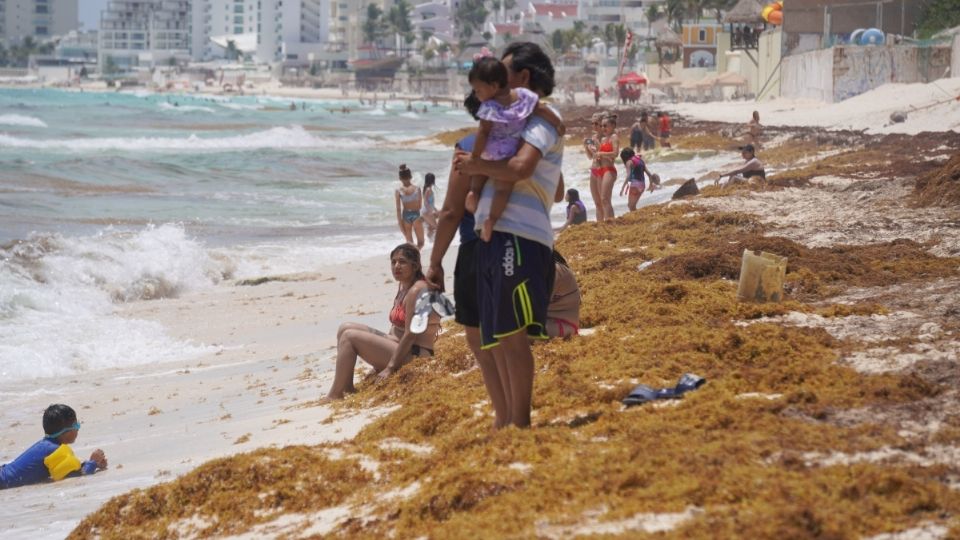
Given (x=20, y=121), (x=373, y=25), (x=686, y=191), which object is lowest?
(x=686, y=191)

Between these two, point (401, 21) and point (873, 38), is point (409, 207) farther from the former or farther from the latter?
point (401, 21)

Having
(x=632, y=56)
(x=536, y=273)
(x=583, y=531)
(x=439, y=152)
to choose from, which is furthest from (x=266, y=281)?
(x=632, y=56)

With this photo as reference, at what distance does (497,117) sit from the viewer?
5.44 metres

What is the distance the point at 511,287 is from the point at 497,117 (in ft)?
2.33

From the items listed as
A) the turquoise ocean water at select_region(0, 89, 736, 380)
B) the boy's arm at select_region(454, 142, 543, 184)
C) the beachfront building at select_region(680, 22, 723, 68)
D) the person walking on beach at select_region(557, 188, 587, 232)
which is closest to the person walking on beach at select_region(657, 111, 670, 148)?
the turquoise ocean water at select_region(0, 89, 736, 380)

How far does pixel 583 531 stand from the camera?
415 centimetres

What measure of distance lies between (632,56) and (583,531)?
447 ft

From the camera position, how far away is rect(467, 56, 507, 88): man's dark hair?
17.8 feet

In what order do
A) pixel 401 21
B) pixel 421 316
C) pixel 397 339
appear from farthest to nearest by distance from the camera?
pixel 401 21, pixel 397 339, pixel 421 316

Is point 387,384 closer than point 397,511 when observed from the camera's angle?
No

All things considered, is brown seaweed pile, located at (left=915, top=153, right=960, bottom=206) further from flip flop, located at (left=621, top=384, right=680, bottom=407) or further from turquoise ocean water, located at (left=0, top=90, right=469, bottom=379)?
flip flop, located at (left=621, top=384, right=680, bottom=407)

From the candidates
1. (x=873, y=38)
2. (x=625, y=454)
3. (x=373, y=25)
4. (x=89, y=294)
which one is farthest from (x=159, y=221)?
(x=373, y=25)

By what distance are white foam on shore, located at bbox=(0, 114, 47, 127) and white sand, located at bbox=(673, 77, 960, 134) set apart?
136 ft

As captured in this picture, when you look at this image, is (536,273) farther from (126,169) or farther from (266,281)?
(126,169)
